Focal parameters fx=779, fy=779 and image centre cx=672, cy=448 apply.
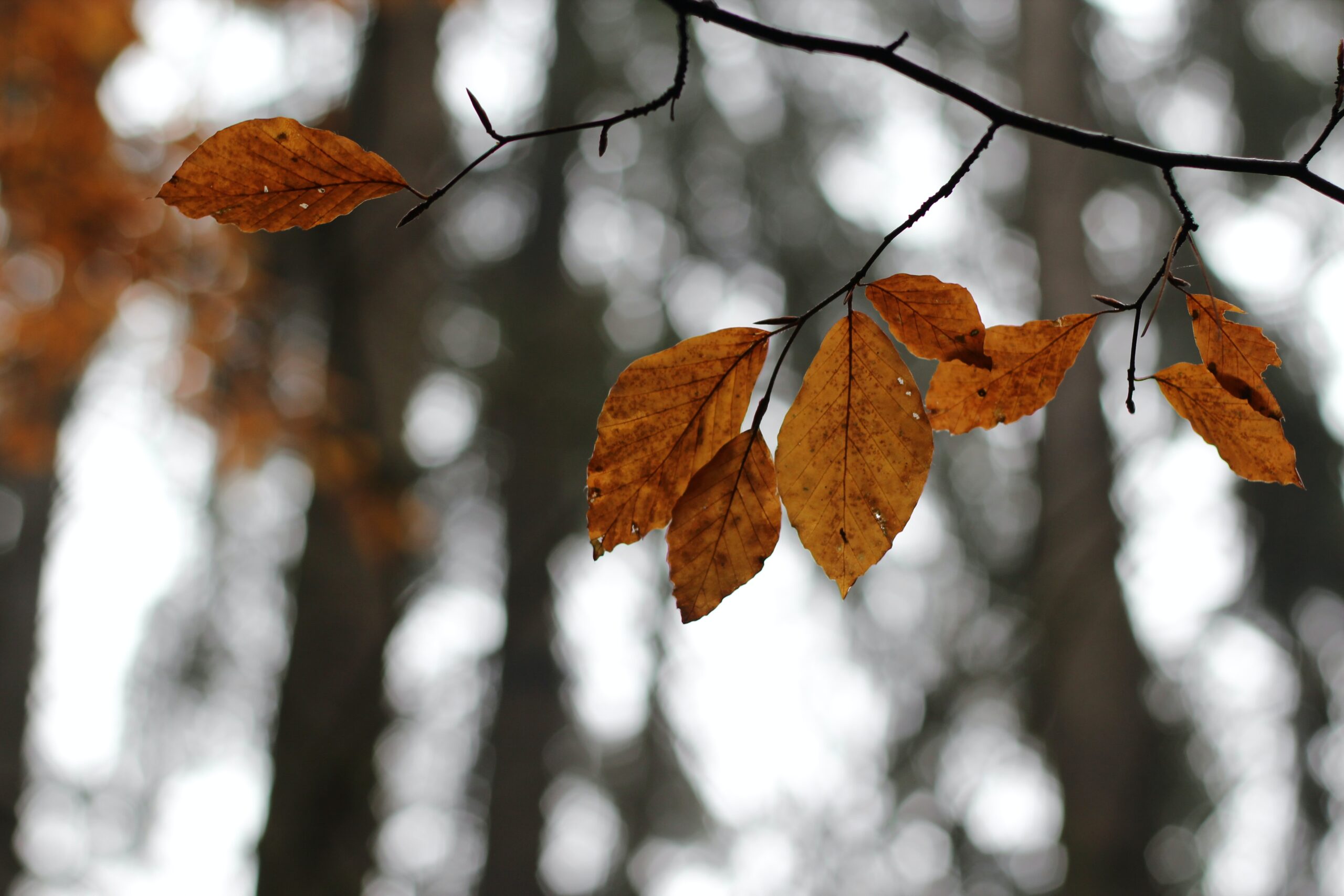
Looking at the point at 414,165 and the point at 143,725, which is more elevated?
the point at 414,165

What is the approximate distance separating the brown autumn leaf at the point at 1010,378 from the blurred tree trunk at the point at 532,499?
2.58 metres

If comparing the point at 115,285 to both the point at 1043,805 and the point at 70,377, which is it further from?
the point at 1043,805

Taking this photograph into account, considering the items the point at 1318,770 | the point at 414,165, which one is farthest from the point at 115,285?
the point at 1318,770

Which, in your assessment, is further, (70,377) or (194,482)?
(194,482)

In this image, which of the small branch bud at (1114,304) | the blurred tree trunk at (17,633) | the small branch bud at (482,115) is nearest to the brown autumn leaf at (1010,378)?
the small branch bud at (1114,304)

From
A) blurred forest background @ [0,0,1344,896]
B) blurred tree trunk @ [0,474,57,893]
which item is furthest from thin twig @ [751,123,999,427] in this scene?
blurred tree trunk @ [0,474,57,893]

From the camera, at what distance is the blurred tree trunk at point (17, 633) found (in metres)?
3.46

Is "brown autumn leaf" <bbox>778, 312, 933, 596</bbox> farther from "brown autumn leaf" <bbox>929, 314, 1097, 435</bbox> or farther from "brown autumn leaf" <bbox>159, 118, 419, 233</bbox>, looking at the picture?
"brown autumn leaf" <bbox>159, 118, 419, 233</bbox>

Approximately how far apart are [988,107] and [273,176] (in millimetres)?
317

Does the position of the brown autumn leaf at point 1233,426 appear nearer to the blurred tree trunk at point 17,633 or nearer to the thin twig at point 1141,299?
the thin twig at point 1141,299

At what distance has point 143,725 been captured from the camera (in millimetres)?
4504

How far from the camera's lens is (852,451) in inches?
15.5

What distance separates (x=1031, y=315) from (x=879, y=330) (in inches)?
127

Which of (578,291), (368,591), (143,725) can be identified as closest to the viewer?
(368,591)
